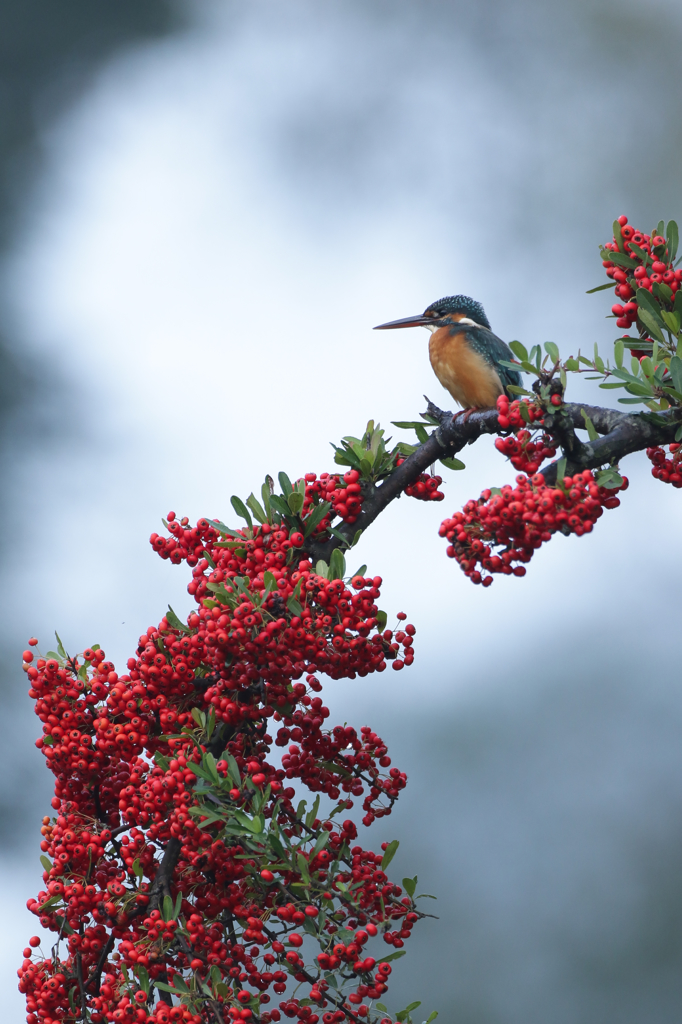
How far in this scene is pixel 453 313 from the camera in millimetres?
2795

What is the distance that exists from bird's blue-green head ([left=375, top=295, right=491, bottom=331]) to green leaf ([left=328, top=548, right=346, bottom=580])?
1034 mm

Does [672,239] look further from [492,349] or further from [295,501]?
[295,501]

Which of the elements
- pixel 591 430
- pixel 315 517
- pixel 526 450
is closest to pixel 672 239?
pixel 591 430

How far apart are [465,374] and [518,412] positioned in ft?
2.12

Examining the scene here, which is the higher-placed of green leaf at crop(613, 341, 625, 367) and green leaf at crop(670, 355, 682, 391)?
green leaf at crop(613, 341, 625, 367)

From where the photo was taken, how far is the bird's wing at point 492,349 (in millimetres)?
2535

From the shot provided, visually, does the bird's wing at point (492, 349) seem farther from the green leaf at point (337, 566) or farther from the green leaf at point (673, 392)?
the green leaf at point (337, 566)

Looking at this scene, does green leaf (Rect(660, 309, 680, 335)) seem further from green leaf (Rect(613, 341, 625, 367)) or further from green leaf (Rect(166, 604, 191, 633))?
green leaf (Rect(166, 604, 191, 633))

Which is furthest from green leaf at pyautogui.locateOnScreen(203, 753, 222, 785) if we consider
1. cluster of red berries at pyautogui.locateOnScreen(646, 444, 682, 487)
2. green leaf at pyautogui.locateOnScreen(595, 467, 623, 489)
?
cluster of red berries at pyautogui.locateOnScreen(646, 444, 682, 487)

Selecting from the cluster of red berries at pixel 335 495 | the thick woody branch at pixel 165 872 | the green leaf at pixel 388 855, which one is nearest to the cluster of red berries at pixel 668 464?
the cluster of red berries at pixel 335 495

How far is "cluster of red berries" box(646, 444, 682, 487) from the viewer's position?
6.80 feet

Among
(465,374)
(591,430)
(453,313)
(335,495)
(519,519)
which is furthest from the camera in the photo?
(453,313)

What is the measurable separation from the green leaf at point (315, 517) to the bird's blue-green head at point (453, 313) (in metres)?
0.91

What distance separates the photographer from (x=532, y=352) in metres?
2.01
